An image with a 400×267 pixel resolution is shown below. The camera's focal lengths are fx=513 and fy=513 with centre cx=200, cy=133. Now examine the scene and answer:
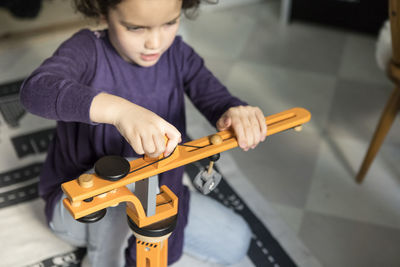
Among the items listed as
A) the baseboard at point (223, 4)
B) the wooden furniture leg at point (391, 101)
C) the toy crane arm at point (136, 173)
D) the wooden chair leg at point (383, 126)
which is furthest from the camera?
the baseboard at point (223, 4)

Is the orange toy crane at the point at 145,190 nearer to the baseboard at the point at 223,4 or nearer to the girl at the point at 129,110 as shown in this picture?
the girl at the point at 129,110

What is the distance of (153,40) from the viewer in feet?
2.76

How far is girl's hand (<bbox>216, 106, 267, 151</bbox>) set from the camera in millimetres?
795

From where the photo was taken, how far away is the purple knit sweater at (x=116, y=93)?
0.94m

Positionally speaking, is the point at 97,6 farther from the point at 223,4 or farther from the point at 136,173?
the point at 223,4

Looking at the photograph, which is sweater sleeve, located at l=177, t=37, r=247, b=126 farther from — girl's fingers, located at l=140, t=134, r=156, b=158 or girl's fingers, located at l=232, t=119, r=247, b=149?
girl's fingers, located at l=140, t=134, r=156, b=158

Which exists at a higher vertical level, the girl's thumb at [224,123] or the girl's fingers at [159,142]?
the girl's fingers at [159,142]

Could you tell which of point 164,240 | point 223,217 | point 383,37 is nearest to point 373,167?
point 383,37

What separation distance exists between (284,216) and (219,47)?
87 centimetres

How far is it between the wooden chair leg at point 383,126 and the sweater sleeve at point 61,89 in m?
0.77

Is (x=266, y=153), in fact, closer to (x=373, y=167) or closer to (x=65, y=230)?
(x=373, y=167)

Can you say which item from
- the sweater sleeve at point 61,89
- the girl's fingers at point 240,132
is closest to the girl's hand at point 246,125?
the girl's fingers at point 240,132

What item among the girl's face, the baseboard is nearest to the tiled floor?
the baseboard

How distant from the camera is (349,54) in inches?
77.8
